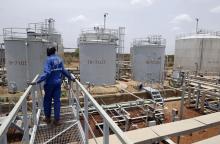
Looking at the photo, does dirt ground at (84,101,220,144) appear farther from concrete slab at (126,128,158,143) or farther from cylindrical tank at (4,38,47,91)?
cylindrical tank at (4,38,47,91)

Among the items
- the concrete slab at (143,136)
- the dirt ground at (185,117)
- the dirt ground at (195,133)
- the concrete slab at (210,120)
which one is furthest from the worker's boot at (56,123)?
the dirt ground at (195,133)

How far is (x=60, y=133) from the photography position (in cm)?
364

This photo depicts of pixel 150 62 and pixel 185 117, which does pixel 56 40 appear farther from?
pixel 185 117

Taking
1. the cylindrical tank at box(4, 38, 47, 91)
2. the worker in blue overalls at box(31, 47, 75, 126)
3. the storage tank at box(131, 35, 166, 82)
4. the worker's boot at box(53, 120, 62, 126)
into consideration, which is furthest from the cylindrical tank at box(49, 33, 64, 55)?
the worker's boot at box(53, 120, 62, 126)

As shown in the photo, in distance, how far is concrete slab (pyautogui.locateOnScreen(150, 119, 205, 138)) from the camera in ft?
12.5

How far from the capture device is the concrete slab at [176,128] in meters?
3.83

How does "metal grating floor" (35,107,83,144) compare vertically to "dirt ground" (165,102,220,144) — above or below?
above

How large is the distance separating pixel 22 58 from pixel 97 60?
519 cm

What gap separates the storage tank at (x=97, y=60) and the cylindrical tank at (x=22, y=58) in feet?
10.0

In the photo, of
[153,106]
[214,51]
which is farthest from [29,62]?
[214,51]

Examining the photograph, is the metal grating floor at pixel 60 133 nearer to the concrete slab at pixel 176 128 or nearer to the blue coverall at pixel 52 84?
the blue coverall at pixel 52 84

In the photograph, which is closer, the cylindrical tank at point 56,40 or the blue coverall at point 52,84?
the blue coverall at point 52,84

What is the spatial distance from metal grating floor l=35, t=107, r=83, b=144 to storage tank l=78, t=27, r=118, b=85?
9.44m

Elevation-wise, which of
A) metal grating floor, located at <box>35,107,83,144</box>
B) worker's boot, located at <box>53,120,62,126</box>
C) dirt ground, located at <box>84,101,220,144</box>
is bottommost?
dirt ground, located at <box>84,101,220,144</box>
